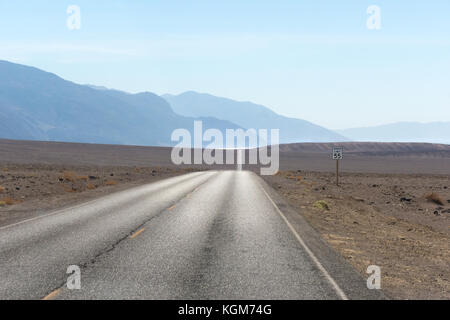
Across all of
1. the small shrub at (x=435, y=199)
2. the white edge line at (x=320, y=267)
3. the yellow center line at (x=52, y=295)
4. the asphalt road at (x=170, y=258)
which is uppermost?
the yellow center line at (x=52, y=295)

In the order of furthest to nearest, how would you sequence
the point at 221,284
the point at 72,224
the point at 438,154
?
the point at 438,154 → the point at 72,224 → the point at 221,284

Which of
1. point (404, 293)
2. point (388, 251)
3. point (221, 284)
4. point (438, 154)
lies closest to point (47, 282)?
point (221, 284)

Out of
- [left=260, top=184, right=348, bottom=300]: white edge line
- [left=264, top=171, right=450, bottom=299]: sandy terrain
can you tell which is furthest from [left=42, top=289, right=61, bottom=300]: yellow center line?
[left=264, top=171, right=450, bottom=299]: sandy terrain

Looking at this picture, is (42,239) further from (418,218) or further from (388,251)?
(418,218)

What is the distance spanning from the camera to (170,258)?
9477mm

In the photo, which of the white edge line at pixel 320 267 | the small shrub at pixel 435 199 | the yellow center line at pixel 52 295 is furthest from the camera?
the small shrub at pixel 435 199

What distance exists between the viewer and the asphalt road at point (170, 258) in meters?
7.23

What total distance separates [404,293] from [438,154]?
159 m

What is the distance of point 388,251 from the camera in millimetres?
11930

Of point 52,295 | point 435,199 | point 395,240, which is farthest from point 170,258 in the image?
point 435,199

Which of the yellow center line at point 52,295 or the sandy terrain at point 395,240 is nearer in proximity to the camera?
the yellow center line at point 52,295

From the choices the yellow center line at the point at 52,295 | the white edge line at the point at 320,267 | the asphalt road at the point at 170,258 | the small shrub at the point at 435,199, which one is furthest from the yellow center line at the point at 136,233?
the small shrub at the point at 435,199

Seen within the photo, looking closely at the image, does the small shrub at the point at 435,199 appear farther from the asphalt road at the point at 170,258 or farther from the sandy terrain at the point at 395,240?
the asphalt road at the point at 170,258
